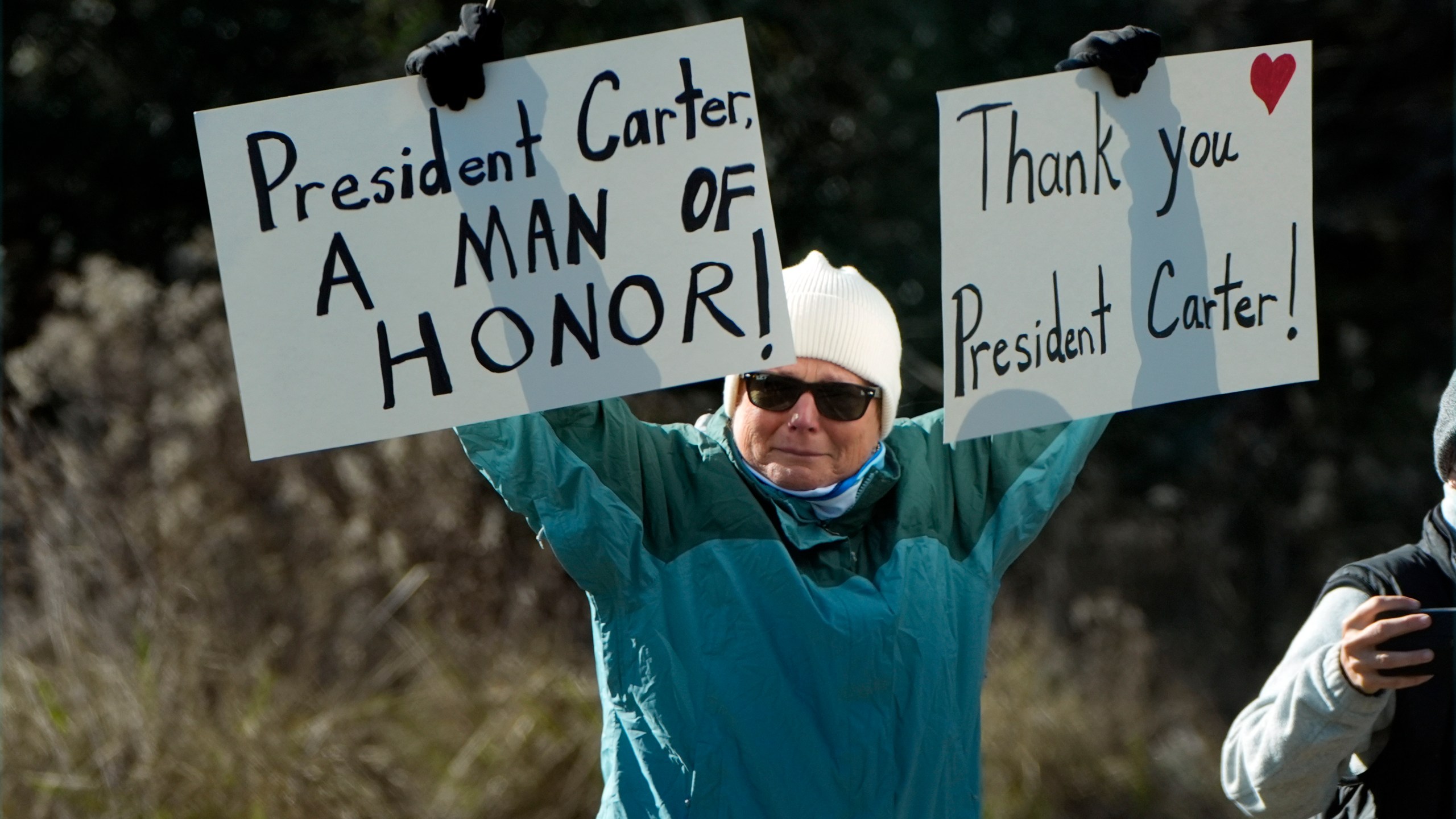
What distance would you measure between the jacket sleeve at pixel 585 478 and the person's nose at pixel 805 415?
181mm

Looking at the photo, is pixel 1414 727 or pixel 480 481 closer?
pixel 1414 727

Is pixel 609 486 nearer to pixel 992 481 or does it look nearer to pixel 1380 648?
pixel 992 481

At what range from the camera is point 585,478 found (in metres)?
2.06

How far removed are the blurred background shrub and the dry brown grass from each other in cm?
1

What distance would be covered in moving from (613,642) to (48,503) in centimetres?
308

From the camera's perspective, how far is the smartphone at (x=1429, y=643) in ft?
6.77

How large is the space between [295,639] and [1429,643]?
3937mm

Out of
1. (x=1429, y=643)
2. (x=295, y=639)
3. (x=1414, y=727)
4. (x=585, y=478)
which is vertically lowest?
(x=295, y=639)

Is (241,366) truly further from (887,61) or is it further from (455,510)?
(887,61)

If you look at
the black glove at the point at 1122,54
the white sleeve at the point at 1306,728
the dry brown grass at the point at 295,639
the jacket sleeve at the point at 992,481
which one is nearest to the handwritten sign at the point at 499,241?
the jacket sleeve at the point at 992,481

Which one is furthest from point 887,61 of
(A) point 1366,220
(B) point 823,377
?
(B) point 823,377

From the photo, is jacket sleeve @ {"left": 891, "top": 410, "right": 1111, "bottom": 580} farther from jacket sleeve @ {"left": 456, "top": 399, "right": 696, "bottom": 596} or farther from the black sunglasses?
jacket sleeve @ {"left": 456, "top": 399, "right": 696, "bottom": 596}

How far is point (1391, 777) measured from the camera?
2.14m

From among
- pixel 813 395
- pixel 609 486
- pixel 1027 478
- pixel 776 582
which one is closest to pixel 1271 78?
pixel 1027 478
